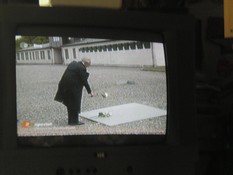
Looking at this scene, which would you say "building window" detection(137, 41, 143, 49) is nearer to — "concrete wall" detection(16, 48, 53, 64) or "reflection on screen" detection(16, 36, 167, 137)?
"reflection on screen" detection(16, 36, 167, 137)

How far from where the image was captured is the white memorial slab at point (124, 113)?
3.39 ft

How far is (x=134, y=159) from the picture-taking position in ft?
3.49

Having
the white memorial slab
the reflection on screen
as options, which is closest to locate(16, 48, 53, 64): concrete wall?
the reflection on screen

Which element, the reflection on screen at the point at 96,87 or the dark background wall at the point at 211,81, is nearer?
the reflection on screen at the point at 96,87

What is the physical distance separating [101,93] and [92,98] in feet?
0.10

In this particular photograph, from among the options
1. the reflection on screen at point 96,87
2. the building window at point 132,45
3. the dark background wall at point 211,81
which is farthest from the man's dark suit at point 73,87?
the dark background wall at point 211,81

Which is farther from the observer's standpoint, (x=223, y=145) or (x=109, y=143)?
(x=223, y=145)

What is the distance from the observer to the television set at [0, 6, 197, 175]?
100 centimetres

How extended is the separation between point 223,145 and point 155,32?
68 centimetres

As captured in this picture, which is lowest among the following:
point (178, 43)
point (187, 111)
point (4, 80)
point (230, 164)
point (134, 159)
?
point (230, 164)

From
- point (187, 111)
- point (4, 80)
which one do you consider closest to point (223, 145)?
point (187, 111)

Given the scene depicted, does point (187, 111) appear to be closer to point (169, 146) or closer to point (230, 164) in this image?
point (169, 146)

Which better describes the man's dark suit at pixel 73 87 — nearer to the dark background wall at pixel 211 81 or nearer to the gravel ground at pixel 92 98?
the gravel ground at pixel 92 98

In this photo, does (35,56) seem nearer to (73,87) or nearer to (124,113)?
(73,87)
